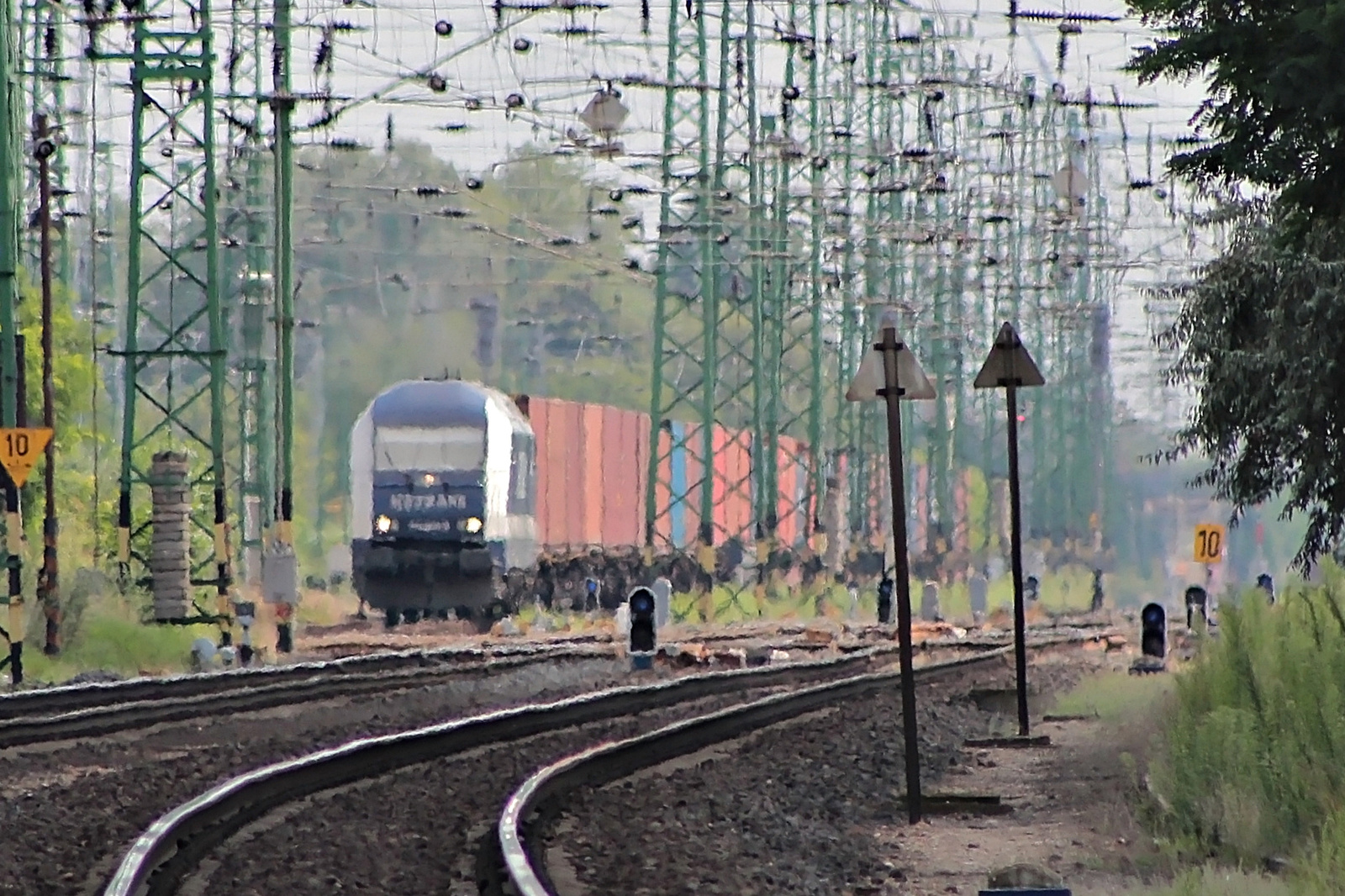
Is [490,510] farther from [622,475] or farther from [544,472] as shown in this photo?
[622,475]

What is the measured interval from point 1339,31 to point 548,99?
26813 millimetres

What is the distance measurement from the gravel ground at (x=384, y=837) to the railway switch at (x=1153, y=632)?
1309 cm

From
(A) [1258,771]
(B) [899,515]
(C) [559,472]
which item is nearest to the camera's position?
(A) [1258,771]

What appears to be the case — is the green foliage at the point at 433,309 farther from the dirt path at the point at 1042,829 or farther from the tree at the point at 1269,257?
the dirt path at the point at 1042,829

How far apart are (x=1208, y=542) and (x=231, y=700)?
66.3ft

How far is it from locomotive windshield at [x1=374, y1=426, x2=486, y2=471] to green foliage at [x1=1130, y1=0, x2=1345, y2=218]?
87.6 ft

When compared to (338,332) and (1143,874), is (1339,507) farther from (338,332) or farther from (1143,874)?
(338,332)

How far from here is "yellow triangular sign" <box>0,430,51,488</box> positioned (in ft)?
74.1

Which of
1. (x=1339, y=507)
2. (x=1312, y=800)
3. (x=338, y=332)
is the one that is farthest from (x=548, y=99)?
(x=338, y=332)

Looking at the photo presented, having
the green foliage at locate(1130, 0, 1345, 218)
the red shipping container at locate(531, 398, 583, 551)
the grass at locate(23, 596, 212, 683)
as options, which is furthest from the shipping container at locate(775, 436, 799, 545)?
the green foliage at locate(1130, 0, 1345, 218)

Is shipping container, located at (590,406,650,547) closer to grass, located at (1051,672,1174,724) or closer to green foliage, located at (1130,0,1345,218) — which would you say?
grass, located at (1051,672,1174,724)

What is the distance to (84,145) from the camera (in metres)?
42.7

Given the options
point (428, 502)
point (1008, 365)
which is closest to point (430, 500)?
point (428, 502)

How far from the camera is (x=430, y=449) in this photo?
38375 millimetres
